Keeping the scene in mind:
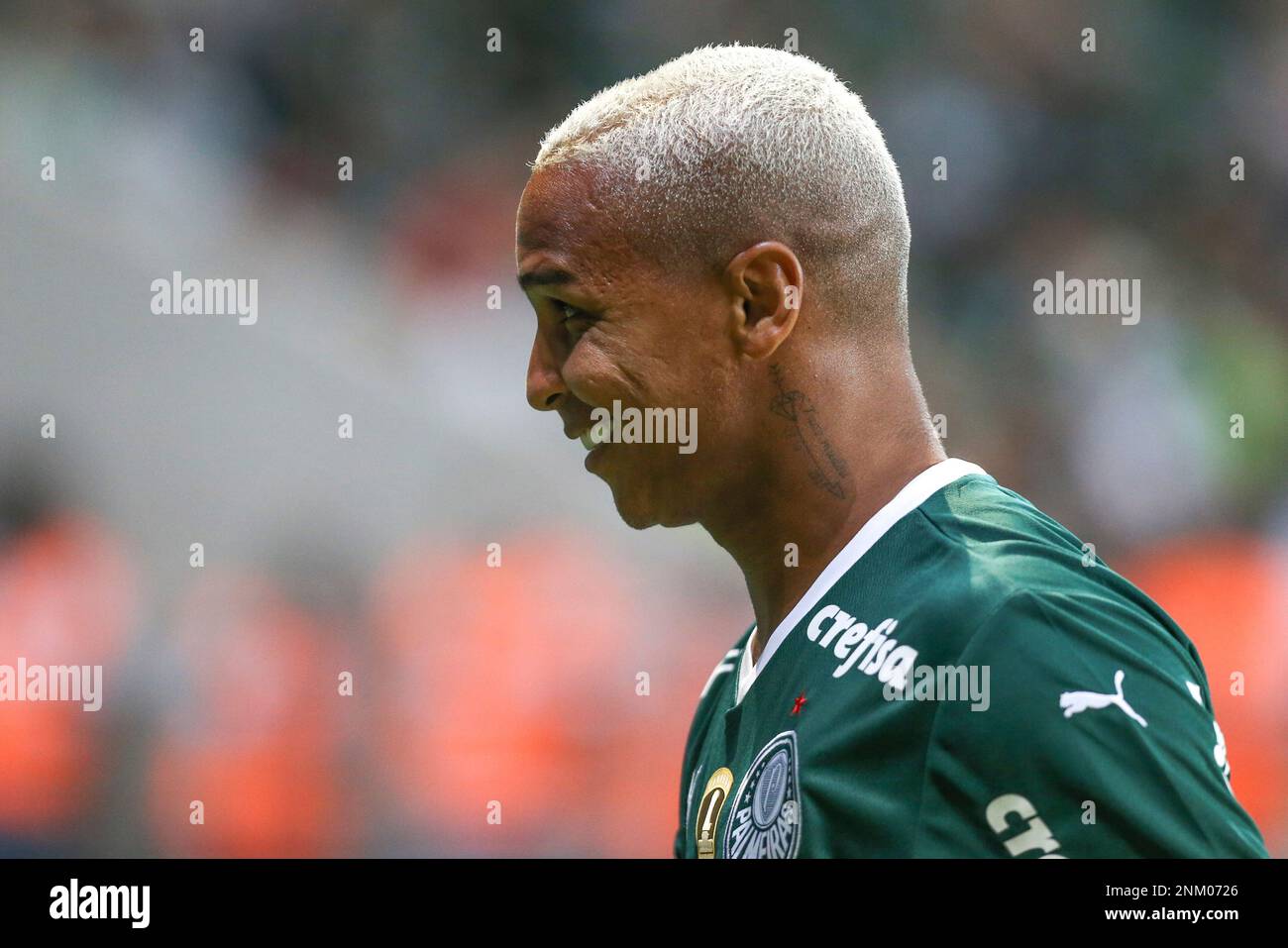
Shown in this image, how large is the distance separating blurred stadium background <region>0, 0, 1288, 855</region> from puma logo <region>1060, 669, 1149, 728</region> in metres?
4.26

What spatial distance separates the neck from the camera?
227 cm

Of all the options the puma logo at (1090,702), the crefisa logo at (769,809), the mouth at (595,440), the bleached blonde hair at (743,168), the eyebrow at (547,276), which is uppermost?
the bleached blonde hair at (743,168)

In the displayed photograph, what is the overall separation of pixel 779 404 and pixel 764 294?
0.62ft

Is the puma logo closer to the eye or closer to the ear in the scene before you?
the ear

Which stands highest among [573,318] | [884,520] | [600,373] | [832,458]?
[573,318]

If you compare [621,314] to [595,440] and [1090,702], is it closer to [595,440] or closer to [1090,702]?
[595,440]

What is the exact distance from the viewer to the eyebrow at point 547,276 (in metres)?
2.28

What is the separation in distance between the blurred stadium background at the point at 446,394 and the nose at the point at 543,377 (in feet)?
12.0

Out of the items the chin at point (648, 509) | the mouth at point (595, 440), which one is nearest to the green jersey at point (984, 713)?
the chin at point (648, 509)

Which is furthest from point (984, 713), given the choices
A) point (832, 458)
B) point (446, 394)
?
point (446, 394)

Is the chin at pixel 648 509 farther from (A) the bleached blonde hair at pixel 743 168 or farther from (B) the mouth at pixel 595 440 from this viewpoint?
(A) the bleached blonde hair at pixel 743 168

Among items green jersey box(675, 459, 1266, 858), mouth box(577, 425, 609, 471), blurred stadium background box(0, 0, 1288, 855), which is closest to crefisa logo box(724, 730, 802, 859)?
green jersey box(675, 459, 1266, 858)

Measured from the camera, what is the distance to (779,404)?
2289 millimetres

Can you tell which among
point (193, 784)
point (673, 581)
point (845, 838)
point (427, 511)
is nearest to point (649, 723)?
point (673, 581)
